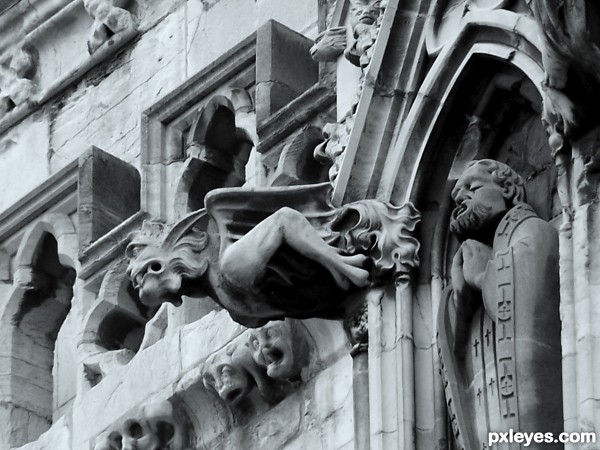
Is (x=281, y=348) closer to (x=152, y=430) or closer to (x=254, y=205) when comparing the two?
(x=254, y=205)

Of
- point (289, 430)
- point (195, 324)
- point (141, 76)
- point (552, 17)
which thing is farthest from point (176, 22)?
point (552, 17)

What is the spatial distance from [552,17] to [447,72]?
1.07 m

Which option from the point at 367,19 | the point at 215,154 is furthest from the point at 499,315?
the point at 215,154

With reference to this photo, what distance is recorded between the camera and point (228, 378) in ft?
34.8

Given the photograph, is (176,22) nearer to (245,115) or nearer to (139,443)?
(245,115)

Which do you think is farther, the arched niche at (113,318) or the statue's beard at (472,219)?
the arched niche at (113,318)

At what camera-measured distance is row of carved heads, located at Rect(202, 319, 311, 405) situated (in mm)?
10375

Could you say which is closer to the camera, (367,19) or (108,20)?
(367,19)

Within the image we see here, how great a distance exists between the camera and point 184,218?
10156 mm

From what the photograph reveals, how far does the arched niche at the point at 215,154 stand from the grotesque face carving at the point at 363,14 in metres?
1.35

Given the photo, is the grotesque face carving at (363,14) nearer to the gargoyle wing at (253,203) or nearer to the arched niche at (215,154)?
the gargoyle wing at (253,203)

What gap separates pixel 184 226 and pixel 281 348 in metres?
0.52

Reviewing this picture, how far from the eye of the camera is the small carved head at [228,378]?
10.6 metres

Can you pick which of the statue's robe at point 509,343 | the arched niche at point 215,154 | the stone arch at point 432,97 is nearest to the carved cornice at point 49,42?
the arched niche at point 215,154
